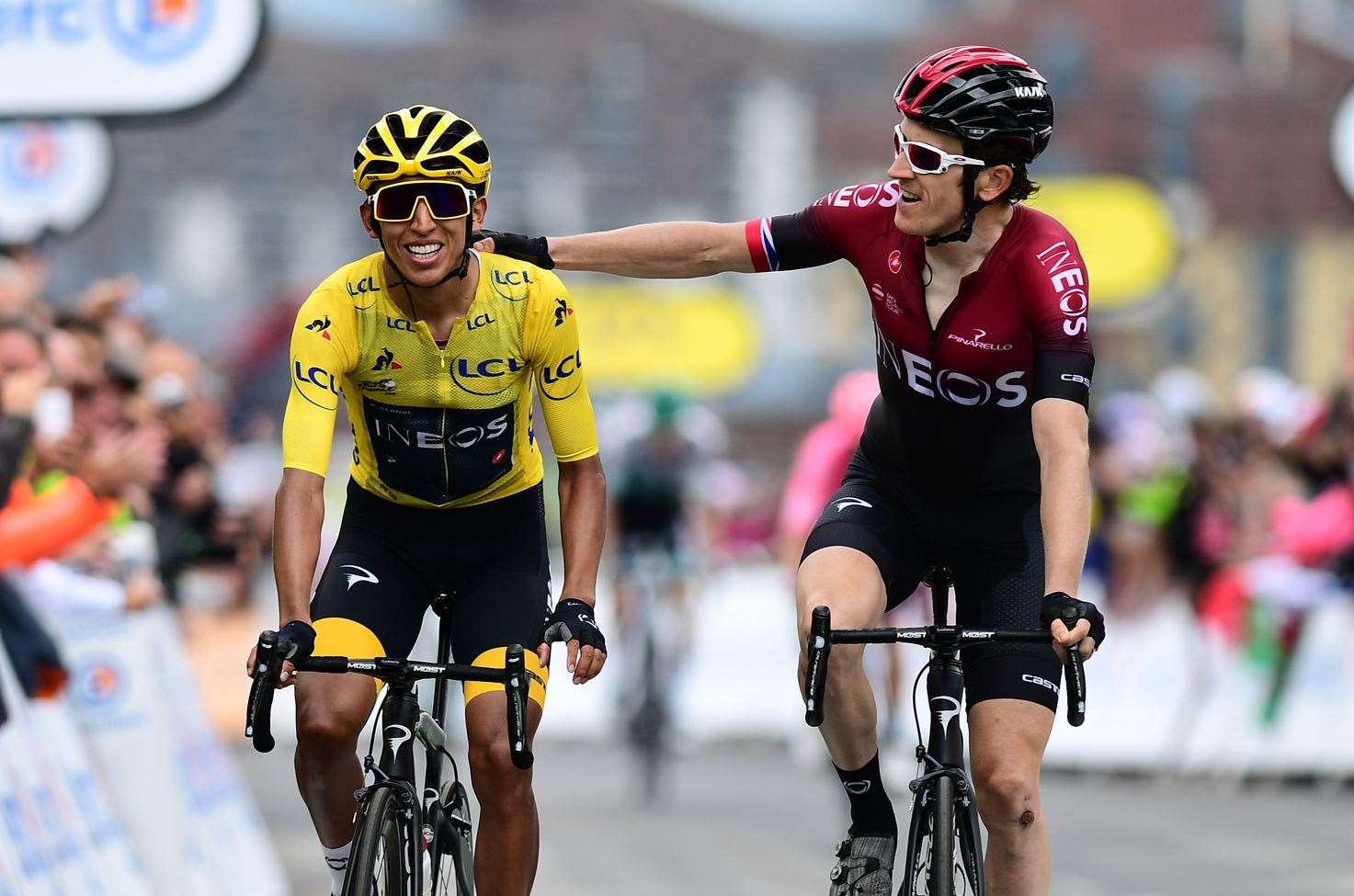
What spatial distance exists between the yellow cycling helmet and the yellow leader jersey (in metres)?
0.31

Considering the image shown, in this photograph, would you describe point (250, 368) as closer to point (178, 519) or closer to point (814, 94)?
point (178, 519)

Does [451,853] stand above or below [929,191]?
below

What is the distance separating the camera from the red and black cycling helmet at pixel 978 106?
6.36 m

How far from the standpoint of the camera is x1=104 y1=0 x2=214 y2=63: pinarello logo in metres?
9.11

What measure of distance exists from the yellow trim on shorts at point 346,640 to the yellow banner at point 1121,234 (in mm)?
30226

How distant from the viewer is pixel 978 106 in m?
6.35

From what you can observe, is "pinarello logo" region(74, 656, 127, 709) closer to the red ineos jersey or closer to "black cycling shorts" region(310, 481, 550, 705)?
"black cycling shorts" region(310, 481, 550, 705)

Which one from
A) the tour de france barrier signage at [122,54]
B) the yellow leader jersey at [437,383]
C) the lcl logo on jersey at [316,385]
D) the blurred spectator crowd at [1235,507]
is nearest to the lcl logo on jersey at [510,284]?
the yellow leader jersey at [437,383]

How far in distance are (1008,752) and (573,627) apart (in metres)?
1.17

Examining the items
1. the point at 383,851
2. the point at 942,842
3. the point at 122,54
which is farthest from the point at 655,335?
the point at 383,851

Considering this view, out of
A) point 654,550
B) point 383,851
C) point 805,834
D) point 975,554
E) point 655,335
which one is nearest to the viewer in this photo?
point 383,851

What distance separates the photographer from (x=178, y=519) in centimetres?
1227

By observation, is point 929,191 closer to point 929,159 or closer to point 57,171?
point 929,159

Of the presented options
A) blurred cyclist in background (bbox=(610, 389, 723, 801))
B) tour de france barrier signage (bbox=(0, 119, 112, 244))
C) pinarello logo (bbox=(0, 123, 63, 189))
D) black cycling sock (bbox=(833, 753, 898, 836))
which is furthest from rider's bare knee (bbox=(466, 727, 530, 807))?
blurred cyclist in background (bbox=(610, 389, 723, 801))
